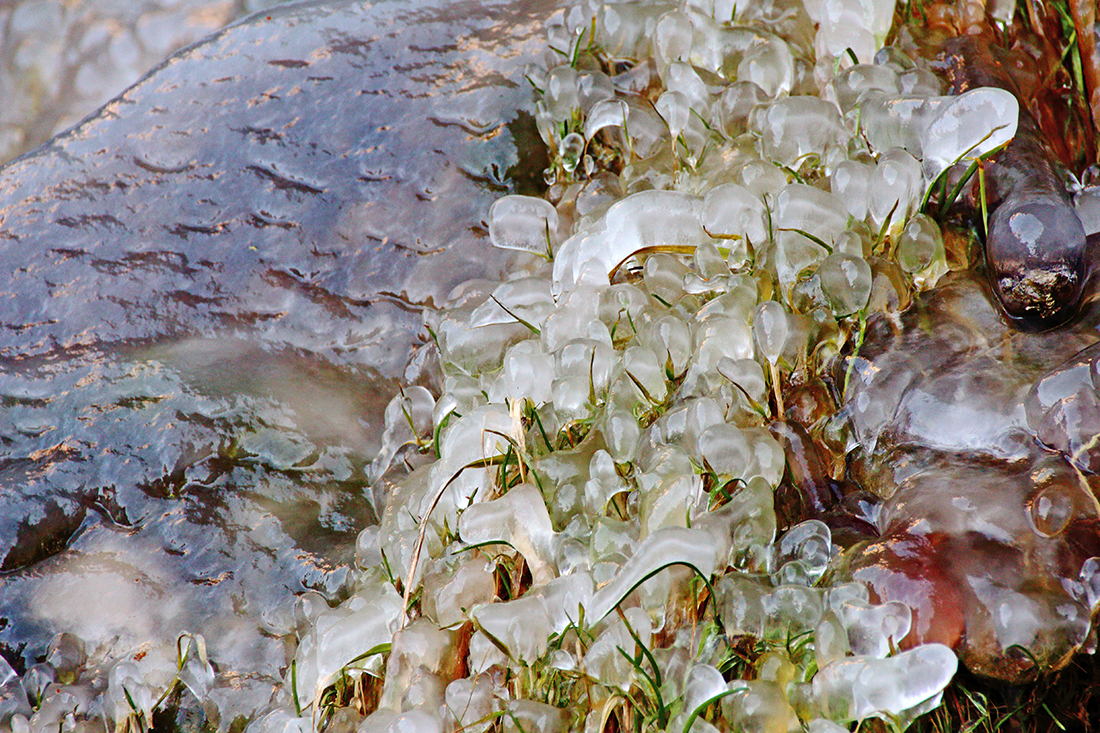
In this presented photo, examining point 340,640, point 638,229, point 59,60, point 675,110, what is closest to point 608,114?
point 675,110

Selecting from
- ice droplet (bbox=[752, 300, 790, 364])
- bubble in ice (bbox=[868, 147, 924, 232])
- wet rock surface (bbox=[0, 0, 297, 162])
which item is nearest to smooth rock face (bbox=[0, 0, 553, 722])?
ice droplet (bbox=[752, 300, 790, 364])

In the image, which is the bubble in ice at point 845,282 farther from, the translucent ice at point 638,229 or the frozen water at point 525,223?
the frozen water at point 525,223

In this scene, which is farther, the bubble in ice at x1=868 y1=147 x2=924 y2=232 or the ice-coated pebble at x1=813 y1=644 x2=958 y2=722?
the bubble in ice at x1=868 y1=147 x2=924 y2=232

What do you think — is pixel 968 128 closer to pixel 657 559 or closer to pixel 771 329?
pixel 771 329

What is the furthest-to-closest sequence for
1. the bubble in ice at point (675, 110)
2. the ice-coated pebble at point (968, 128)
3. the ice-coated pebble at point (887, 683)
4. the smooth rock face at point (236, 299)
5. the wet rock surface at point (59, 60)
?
the wet rock surface at point (59, 60), the bubble in ice at point (675, 110), the smooth rock face at point (236, 299), the ice-coated pebble at point (968, 128), the ice-coated pebble at point (887, 683)

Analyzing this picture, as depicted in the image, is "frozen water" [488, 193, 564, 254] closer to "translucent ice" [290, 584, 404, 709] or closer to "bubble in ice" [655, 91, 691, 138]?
"bubble in ice" [655, 91, 691, 138]

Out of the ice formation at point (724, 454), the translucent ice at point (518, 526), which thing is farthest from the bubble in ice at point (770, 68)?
the translucent ice at point (518, 526)
